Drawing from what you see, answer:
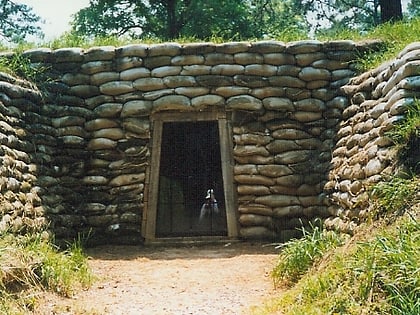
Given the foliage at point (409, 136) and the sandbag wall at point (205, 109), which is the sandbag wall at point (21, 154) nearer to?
the sandbag wall at point (205, 109)

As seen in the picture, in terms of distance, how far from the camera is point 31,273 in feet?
11.6

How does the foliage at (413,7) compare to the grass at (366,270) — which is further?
the foliage at (413,7)

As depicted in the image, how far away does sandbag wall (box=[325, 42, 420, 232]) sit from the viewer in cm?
403

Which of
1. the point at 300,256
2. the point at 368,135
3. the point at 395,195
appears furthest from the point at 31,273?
the point at 368,135

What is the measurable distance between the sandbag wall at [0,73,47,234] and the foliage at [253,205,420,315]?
2.27 m

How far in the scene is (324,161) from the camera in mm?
5895

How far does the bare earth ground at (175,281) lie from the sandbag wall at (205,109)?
533 mm

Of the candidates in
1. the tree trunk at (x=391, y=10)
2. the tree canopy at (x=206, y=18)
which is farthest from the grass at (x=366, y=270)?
the tree canopy at (x=206, y=18)

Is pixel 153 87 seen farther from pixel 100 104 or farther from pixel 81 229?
pixel 81 229

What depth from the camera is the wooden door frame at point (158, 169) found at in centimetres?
606

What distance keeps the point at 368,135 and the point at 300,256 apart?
4.13ft

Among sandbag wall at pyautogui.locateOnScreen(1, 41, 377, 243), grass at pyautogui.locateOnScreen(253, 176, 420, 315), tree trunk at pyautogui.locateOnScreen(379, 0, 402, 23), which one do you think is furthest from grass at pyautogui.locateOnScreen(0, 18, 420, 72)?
tree trunk at pyautogui.locateOnScreen(379, 0, 402, 23)

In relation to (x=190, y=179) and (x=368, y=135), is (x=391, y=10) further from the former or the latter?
(x=368, y=135)

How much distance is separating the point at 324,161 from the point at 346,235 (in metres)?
1.70
